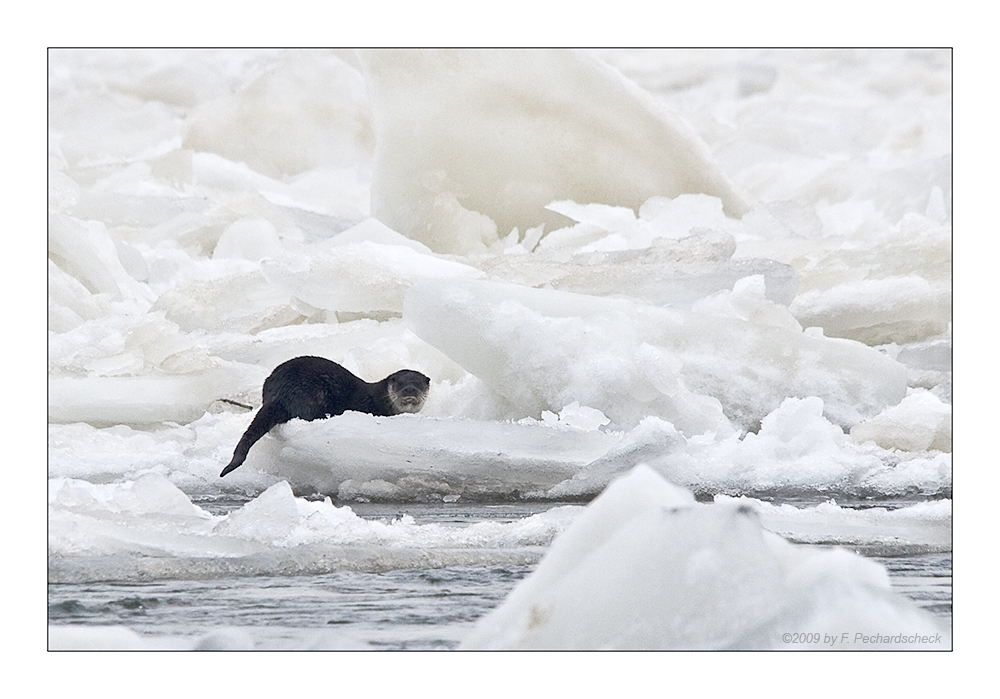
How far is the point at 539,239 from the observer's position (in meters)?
3.13

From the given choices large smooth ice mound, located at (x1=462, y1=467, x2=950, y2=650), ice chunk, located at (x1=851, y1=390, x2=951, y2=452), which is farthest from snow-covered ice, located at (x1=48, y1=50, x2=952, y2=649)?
large smooth ice mound, located at (x1=462, y1=467, x2=950, y2=650)

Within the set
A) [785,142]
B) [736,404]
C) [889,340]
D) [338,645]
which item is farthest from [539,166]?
[338,645]

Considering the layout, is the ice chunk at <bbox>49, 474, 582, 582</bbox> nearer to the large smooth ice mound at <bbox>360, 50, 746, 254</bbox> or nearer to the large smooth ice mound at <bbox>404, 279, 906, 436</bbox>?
the large smooth ice mound at <bbox>404, 279, 906, 436</bbox>

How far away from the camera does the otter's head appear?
116 inches

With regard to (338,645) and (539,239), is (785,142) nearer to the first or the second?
(539,239)

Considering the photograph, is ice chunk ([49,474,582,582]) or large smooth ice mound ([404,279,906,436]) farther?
large smooth ice mound ([404,279,906,436])

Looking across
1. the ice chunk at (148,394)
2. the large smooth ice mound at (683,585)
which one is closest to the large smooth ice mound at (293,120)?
the ice chunk at (148,394)

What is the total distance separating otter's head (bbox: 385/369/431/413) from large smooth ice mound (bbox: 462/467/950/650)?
68 centimetres

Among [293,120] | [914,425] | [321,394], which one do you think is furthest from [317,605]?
Answer: [914,425]

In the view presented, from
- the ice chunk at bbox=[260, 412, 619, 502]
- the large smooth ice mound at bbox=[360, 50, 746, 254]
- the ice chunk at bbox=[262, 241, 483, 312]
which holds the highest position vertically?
the large smooth ice mound at bbox=[360, 50, 746, 254]

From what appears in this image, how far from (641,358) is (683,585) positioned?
761 mm

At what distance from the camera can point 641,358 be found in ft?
9.57

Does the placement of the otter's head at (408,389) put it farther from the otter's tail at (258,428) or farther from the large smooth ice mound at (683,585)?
the large smooth ice mound at (683,585)

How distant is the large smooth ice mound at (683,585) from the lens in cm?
230
